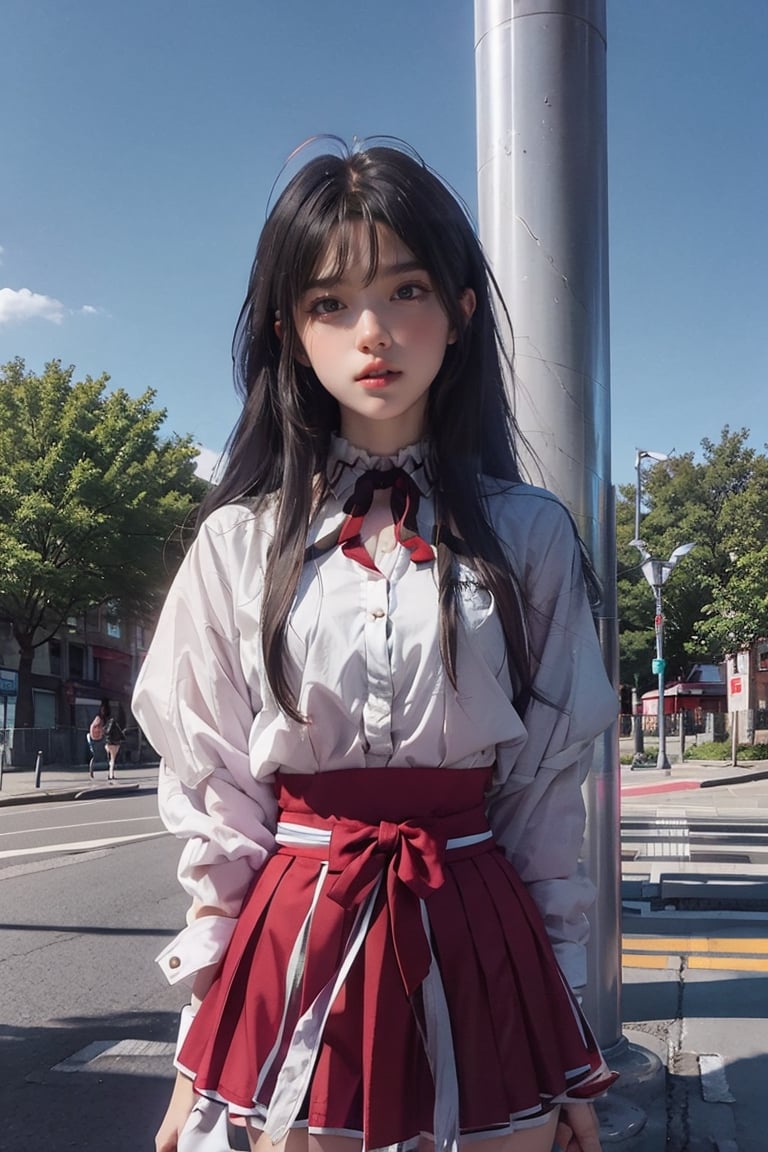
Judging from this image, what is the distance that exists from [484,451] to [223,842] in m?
0.79

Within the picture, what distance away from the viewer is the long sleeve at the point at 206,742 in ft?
4.90

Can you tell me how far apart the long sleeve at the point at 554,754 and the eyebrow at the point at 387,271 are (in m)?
0.44

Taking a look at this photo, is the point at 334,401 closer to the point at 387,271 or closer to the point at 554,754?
the point at 387,271

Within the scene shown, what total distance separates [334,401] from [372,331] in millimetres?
251

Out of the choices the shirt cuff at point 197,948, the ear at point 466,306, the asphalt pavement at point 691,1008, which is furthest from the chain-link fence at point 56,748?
the ear at point 466,306

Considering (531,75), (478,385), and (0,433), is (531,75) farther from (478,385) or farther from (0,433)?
(0,433)

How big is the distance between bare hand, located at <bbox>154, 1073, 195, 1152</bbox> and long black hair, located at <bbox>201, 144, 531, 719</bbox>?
560mm

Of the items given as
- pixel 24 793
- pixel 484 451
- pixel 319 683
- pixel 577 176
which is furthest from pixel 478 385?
pixel 24 793

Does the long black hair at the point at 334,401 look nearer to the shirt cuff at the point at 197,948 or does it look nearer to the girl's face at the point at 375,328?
the girl's face at the point at 375,328

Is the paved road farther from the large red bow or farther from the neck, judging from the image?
the neck

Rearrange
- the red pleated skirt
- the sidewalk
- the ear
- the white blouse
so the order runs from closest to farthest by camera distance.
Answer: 1. the red pleated skirt
2. the white blouse
3. the ear
4. the sidewalk

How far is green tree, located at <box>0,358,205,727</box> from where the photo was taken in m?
24.6

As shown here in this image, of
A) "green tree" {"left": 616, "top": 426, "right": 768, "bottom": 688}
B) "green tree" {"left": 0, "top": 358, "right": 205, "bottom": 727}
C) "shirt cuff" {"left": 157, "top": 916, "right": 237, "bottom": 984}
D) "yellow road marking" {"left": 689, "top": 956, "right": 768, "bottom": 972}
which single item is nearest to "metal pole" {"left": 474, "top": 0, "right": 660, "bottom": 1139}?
"shirt cuff" {"left": 157, "top": 916, "right": 237, "bottom": 984}

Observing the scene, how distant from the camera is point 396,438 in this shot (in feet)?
5.65
